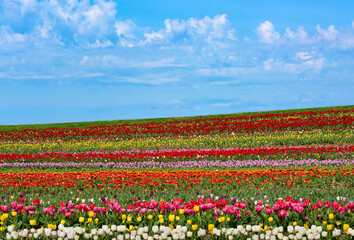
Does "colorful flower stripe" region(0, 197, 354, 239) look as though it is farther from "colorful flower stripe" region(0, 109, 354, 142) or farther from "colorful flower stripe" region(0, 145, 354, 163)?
"colorful flower stripe" region(0, 109, 354, 142)

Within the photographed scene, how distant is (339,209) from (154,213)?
3.11 meters

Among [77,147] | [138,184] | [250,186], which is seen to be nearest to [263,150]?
[250,186]

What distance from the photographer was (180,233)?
5.04 meters

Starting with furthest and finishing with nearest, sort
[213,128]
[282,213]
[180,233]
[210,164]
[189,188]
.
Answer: [213,128] → [210,164] → [189,188] → [282,213] → [180,233]

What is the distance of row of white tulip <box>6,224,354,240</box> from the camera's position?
5152 millimetres

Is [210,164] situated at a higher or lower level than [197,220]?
lower

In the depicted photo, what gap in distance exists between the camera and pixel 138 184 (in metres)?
11.1

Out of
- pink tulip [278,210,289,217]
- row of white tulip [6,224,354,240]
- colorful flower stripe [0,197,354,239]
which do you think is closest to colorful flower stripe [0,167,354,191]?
colorful flower stripe [0,197,354,239]

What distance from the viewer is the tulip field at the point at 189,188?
564 cm

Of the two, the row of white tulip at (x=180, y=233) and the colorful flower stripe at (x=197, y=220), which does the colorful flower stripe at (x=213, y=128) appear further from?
the row of white tulip at (x=180, y=233)

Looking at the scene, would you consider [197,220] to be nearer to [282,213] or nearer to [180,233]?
[180,233]

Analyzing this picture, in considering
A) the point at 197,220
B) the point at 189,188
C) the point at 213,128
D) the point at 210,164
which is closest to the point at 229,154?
the point at 210,164

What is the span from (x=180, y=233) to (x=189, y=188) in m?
5.79

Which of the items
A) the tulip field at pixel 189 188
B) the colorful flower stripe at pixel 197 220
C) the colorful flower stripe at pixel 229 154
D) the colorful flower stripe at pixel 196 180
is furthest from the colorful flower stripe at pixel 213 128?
the colorful flower stripe at pixel 197 220
